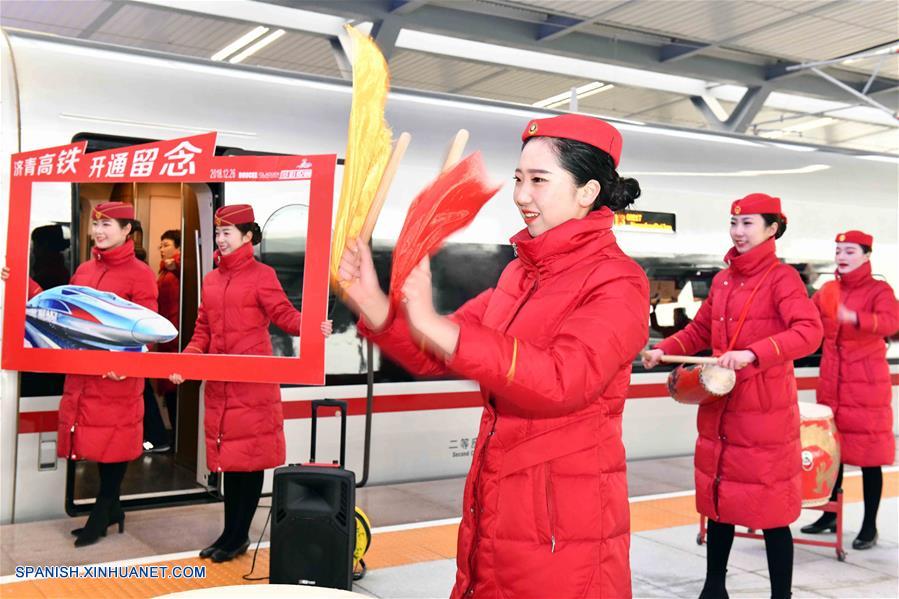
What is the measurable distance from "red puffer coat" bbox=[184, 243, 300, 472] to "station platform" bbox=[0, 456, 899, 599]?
0.60m

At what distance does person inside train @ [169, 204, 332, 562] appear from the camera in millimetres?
5406

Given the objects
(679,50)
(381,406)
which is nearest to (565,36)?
(679,50)

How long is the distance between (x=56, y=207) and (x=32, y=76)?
0.82 metres

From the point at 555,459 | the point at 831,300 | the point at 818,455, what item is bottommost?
the point at 818,455

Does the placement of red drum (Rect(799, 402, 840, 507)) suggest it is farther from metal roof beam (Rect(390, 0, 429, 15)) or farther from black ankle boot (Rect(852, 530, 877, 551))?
metal roof beam (Rect(390, 0, 429, 15))

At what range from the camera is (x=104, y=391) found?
564cm

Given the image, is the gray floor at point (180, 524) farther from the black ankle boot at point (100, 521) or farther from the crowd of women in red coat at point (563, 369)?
the crowd of women in red coat at point (563, 369)

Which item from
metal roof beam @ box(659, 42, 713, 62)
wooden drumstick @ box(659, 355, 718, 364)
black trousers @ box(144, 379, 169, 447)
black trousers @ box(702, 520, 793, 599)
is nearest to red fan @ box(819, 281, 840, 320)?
wooden drumstick @ box(659, 355, 718, 364)

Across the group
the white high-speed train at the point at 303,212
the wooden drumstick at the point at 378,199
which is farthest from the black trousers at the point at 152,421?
Result: the wooden drumstick at the point at 378,199

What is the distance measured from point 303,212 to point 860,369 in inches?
152

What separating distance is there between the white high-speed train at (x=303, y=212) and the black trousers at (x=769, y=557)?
9.11 feet

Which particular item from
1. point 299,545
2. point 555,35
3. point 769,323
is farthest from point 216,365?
point 555,35

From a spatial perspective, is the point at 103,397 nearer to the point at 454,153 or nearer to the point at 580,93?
the point at 454,153

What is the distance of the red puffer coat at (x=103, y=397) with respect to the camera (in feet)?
18.1
